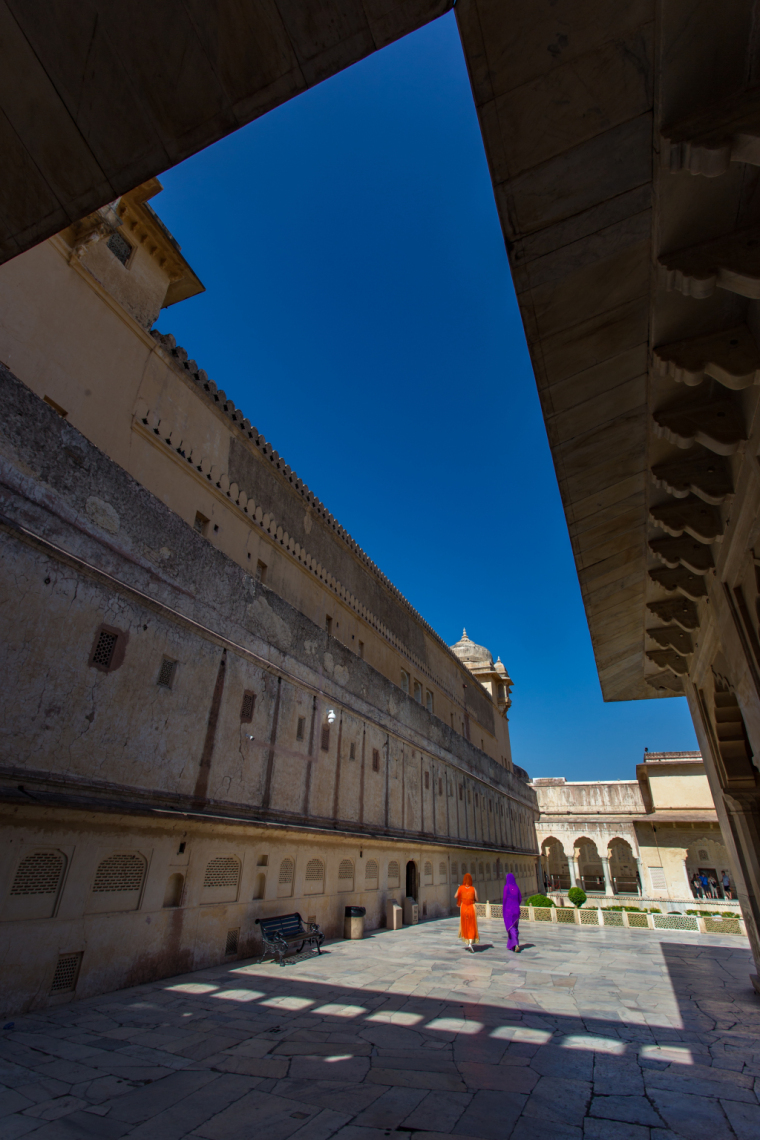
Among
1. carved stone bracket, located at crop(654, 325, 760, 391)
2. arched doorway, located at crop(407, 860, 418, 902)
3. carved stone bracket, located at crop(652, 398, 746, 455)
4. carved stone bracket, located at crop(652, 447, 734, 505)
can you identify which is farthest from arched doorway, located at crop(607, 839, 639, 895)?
carved stone bracket, located at crop(654, 325, 760, 391)

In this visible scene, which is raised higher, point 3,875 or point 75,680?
point 75,680

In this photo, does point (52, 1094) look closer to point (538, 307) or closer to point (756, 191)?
point (538, 307)

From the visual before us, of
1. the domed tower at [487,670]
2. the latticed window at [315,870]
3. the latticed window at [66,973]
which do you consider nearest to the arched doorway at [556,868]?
the domed tower at [487,670]

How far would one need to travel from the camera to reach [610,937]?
12.0 m

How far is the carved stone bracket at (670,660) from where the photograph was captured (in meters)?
7.32

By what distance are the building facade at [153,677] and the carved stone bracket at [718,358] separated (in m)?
6.27

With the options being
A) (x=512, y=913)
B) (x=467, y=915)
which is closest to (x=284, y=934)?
(x=467, y=915)

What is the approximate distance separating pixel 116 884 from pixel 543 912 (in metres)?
13.1

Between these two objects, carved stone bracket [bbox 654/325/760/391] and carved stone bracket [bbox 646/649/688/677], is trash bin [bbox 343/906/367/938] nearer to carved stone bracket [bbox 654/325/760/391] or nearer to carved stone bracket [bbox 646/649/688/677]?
carved stone bracket [bbox 646/649/688/677]

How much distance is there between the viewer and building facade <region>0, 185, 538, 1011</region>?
19.6 feet

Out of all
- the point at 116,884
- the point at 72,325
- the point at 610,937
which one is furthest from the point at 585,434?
the point at 610,937

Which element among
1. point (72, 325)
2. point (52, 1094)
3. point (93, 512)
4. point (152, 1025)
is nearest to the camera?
point (52, 1094)

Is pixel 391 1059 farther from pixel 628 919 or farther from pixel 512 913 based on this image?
pixel 628 919

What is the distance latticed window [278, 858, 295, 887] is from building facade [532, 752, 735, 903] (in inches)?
1048
